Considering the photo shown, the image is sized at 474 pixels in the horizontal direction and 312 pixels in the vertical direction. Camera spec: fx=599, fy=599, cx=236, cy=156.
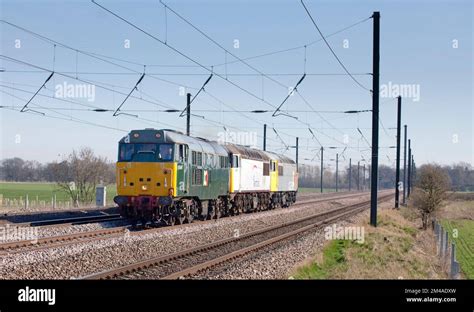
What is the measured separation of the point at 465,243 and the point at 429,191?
8084 millimetres

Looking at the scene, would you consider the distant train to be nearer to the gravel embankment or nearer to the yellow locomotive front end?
the yellow locomotive front end

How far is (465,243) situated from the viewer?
1457 inches

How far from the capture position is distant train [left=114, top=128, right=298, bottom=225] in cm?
2445

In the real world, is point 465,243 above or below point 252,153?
below

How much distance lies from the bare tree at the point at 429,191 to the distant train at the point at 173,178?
16272 mm

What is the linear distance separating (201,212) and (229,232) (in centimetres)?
449

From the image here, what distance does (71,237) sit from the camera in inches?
782

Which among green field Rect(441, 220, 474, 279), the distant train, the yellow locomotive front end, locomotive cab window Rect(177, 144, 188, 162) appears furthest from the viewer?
green field Rect(441, 220, 474, 279)

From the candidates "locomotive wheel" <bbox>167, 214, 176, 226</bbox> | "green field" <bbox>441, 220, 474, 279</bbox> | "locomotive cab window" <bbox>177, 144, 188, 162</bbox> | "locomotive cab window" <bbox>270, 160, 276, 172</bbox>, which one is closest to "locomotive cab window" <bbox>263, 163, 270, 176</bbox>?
"locomotive cab window" <bbox>270, 160, 276, 172</bbox>

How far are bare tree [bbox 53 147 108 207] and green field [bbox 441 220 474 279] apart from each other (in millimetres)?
28987

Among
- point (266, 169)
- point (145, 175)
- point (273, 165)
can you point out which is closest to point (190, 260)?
Result: point (145, 175)

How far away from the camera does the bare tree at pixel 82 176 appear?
165 ft

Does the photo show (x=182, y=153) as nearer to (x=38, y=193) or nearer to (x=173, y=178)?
(x=173, y=178)
